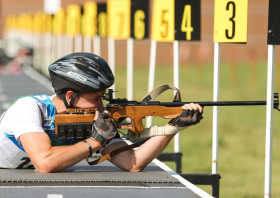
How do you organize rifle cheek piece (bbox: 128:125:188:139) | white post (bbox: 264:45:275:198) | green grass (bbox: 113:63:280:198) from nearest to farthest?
1. rifle cheek piece (bbox: 128:125:188:139)
2. white post (bbox: 264:45:275:198)
3. green grass (bbox: 113:63:280:198)

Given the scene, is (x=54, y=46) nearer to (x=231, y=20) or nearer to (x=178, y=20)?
(x=178, y=20)

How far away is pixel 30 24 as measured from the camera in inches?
985

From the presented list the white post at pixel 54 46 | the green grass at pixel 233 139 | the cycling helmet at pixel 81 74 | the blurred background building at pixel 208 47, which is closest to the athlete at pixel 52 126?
the cycling helmet at pixel 81 74

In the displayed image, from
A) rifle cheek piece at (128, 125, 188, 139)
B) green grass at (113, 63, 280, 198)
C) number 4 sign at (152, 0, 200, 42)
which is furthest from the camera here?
green grass at (113, 63, 280, 198)

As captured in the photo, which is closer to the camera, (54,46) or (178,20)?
(178,20)

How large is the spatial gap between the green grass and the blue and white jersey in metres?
0.75

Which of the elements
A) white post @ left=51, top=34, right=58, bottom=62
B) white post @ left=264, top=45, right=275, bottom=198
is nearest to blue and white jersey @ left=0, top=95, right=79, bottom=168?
white post @ left=264, top=45, right=275, bottom=198

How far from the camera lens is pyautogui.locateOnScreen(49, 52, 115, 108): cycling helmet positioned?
3941 mm

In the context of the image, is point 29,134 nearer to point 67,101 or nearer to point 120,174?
point 67,101

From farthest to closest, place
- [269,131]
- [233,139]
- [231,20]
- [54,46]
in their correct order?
[54,46] → [233,139] → [231,20] → [269,131]

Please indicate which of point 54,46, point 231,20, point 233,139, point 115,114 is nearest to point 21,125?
point 115,114

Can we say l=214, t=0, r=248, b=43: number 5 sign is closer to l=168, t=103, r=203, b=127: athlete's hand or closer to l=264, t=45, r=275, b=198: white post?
l=264, t=45, r=275, b=198: white post

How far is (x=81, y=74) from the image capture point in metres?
3.96

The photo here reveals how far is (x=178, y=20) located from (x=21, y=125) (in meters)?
3.10
